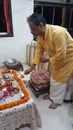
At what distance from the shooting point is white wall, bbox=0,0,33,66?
282 cm

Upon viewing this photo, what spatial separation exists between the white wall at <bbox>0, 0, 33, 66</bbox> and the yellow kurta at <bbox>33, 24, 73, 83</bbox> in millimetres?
1229

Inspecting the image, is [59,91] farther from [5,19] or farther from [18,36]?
[5,19]

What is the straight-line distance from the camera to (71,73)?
6.04ft

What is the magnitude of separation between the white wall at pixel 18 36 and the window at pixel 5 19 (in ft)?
0.27

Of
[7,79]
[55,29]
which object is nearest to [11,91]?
[7,79]

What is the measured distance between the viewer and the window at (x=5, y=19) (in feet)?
8.85

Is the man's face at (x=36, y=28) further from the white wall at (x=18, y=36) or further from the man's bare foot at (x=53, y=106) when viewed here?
the white wall at (x=18, y=36)

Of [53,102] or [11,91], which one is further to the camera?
[53,102]

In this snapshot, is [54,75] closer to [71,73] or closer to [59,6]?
[71,73]

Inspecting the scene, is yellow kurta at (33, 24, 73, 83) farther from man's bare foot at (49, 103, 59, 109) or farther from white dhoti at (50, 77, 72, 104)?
man's bare foot at (49, 103, 59, 109)

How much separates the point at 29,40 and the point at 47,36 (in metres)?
1.67

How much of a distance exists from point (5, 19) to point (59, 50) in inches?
69.1

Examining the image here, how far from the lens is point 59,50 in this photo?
1.57m

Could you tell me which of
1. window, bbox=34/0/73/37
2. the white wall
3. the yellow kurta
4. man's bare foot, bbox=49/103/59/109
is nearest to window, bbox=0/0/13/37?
the white wall
